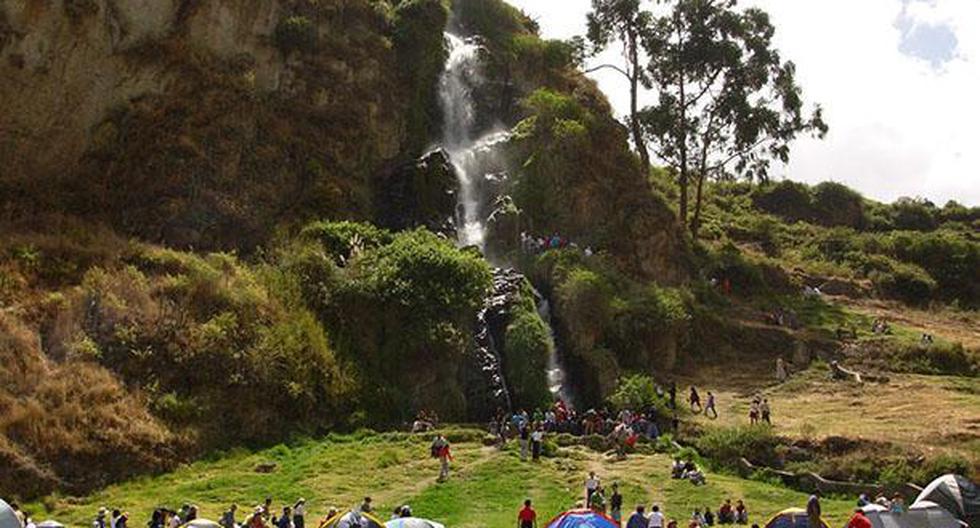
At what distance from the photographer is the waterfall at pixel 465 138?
46.0 metres

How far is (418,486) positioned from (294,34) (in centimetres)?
2530

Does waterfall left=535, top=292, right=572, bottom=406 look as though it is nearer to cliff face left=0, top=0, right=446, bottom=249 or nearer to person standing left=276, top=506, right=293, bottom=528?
cliff face left=0, top=0, right=446, bottom=249

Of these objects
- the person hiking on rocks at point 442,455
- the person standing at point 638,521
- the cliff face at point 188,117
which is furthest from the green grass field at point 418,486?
the cliff face at point 188,117

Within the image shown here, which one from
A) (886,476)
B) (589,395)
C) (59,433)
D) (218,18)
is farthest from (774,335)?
(59,433)

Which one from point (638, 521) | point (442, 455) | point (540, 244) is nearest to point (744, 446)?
point (442, 455)

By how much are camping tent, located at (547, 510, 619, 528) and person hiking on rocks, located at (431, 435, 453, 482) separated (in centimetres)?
721

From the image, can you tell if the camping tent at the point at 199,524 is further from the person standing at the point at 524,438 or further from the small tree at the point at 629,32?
the small tree at the point at 629,32

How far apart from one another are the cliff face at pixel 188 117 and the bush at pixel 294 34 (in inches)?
2.4

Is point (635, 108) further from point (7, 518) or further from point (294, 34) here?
point (7, 518)

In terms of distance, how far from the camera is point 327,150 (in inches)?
1719

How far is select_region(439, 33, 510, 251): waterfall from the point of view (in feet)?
151

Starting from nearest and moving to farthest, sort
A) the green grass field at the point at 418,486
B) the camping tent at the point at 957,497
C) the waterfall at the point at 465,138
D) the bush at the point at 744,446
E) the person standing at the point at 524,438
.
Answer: the camping tent at the point at 957,497 → the green grass field at the point at 418,486 → the person standing at the point at 524,438 → the bush at the point at 744,446 → the waterfall at the point at 465,138

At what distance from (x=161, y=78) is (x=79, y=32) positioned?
3408 mm

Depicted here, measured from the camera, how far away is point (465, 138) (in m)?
52.0
